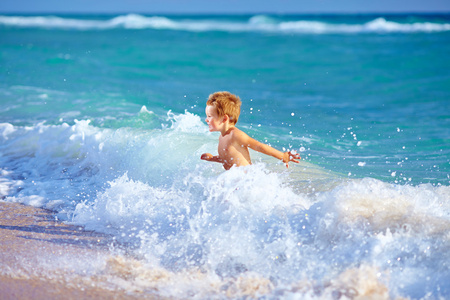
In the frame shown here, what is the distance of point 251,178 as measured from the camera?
4023 millimetres

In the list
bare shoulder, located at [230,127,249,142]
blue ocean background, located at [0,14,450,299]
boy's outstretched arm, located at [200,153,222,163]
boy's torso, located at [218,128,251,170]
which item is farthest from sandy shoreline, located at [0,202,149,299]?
bare shoulder, located at [230,127,249,142]

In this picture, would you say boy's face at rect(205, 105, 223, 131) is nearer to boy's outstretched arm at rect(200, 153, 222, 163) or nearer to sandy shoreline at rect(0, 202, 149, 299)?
boy's outstretched arm at rect(200, 153, 222, 163)

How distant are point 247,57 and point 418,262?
15027 mm

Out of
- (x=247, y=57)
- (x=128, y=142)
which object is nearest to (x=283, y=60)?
(x=247, y=57)

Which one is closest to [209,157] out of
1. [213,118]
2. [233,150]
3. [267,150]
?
[233,150]

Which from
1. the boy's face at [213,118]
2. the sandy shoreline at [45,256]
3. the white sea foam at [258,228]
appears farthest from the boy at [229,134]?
the sandy shoreline at [45,256]

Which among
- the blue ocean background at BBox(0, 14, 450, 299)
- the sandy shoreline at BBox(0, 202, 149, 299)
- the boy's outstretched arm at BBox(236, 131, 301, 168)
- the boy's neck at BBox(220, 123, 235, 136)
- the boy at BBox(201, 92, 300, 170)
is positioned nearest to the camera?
the sandy shoreline at BBox(0, 202, 149, 299)

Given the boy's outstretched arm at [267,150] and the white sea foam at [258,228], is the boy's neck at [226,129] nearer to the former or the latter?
the boy's outstretched arm at [267,150]

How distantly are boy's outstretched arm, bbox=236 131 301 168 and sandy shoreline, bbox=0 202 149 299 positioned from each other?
53.1 inches

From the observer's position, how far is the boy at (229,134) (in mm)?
4047

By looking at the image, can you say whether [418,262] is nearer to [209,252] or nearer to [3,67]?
[209,252]

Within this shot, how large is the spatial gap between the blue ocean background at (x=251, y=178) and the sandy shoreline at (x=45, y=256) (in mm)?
145

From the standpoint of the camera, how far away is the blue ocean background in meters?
3.17

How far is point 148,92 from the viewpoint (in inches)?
413
